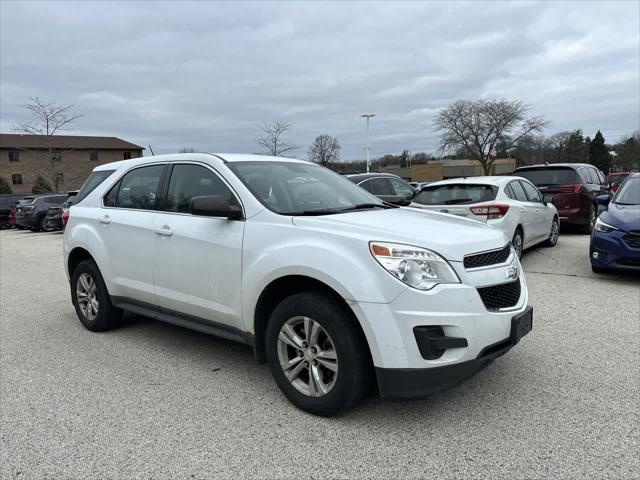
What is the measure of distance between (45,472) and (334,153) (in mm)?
53474

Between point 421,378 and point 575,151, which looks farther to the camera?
point 575,151

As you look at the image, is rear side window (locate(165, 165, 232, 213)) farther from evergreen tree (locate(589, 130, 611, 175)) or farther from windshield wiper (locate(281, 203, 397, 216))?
evergreen tree (locate(589, 130, 611, 175))

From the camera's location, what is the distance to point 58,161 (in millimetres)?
61625

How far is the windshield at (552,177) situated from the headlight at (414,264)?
31.1 feet

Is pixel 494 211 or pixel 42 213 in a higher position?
pixel 494 211

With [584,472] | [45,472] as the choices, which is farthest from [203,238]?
[584,472]

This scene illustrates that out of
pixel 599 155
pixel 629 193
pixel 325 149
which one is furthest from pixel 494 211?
pixel 599 155

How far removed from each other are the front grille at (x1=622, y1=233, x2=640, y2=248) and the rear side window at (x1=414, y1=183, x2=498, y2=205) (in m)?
1.91

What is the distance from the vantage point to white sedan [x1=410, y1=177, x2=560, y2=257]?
7656mm

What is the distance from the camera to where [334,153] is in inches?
2163

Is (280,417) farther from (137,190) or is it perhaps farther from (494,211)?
(494,211)

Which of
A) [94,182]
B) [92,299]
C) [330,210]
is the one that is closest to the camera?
[330,210]

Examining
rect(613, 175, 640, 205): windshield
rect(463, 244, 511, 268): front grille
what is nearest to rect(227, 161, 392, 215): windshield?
rect(463, 244, 511, 268): front grille

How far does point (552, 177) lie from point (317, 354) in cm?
994
